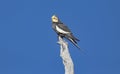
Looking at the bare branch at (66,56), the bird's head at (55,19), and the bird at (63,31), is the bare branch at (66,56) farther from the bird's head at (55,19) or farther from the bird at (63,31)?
the bird's head at (55,19)

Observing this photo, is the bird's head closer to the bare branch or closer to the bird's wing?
the bird's wing

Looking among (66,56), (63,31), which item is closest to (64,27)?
(63,31)

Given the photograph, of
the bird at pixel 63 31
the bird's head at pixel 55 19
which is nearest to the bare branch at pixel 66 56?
the bird at pixel 63 31

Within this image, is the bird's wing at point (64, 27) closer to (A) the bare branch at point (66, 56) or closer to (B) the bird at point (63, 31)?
(B) the bird at point (63, 31)

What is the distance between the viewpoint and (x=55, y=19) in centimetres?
261

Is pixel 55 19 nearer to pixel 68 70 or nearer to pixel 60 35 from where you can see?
pixel 60 35

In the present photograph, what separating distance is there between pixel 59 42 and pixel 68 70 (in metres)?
0.24

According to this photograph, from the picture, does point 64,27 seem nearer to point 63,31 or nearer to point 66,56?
point 63,31

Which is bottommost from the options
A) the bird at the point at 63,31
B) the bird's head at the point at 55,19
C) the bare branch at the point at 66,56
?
the bare branch at the point at 66,56

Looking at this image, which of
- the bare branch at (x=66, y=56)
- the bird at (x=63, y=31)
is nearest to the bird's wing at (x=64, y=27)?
the bird at (x=63, y=31)

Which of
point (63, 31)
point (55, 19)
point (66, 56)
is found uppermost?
point (55, 19)

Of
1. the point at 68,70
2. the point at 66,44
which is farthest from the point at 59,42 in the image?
the point at 68,70

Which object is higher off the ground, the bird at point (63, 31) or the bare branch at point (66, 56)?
the bird at point (63, 31)

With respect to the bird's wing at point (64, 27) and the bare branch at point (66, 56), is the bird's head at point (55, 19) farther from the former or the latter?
the bare branch at point (66, 56)
